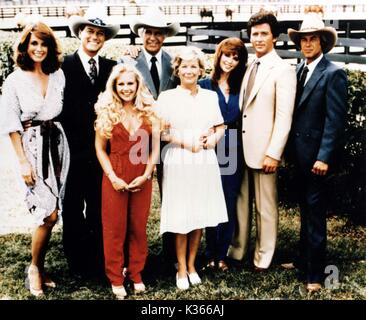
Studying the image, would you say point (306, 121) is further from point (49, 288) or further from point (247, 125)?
point (49, 288)

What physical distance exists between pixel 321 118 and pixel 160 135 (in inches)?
37.3

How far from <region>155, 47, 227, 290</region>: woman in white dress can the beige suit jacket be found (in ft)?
0.71

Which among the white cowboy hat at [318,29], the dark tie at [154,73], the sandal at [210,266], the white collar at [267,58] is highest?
the white cowboy hat at [318,29]

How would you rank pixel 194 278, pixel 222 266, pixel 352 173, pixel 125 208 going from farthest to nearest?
pixel 352 173
pixel 222 266
pixel 194 278
pixel 125 208

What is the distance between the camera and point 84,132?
3203 mm

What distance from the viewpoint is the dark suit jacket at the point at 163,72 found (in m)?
3.32

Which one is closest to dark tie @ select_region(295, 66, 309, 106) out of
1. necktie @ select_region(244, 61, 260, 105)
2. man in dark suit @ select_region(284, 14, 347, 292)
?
man in dark suit @ select_region(284, 14, 347, 292)

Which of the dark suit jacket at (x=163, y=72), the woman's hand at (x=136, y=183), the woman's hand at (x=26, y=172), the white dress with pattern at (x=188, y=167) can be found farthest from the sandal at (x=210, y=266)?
the woman's hand at (x=26, y=172)

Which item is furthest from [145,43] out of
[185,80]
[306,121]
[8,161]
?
[8,161]

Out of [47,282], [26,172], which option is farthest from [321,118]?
[47,282]

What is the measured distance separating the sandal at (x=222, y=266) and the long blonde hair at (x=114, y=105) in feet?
3.75

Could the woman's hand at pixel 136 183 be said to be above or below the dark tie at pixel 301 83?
below

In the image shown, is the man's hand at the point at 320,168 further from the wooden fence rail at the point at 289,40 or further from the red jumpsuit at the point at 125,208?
the wooden fence rail at the point at 289,40

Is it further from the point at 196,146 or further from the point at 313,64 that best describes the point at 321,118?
the point at 196,146
